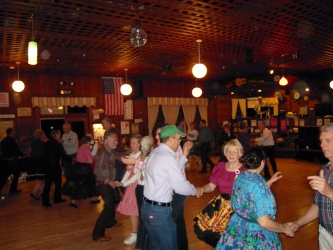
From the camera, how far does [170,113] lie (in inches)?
513

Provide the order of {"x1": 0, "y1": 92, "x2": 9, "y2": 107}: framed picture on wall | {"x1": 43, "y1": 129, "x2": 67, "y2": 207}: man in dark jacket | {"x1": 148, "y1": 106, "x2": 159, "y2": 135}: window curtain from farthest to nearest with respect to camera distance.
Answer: {"x1": 148, "y1": 106, "x2": 159, "y2": 135}: window curtain
{"x1": 0, "y1": 92, "x2": 9, "y2": 107}: framed picture on wall
{"x1": 43, "y1": 129, "x2": 67, "y2": 207}: man in dark jacket

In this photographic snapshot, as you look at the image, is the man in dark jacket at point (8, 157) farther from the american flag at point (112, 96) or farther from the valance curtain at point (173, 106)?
the valance curtain at point (173, 106)

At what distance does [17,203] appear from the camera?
6523mm

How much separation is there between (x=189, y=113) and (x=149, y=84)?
2263mm

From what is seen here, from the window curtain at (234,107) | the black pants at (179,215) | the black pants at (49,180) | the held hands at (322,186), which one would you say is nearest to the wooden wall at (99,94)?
the window curtain at (234,107)

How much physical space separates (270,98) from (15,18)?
1298 cm

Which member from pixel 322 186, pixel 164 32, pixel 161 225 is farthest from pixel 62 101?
pixel 322 186

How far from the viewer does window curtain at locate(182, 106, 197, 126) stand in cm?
1341

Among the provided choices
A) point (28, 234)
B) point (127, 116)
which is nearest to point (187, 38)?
point (28, 234)

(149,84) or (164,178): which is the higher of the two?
(149,84)

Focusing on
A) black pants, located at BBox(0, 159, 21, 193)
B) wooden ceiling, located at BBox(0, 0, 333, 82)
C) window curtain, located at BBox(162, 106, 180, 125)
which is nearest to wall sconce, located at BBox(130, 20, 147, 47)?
wooden ceiling, located at BBox(0, 0, 333, 82)

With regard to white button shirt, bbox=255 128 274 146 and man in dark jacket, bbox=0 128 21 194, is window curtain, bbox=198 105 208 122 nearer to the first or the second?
white button shirt, bbox=255 128 274 146

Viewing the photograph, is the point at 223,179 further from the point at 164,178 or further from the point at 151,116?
the point at 151,116

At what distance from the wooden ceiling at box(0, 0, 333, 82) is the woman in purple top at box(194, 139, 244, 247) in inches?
96.0
